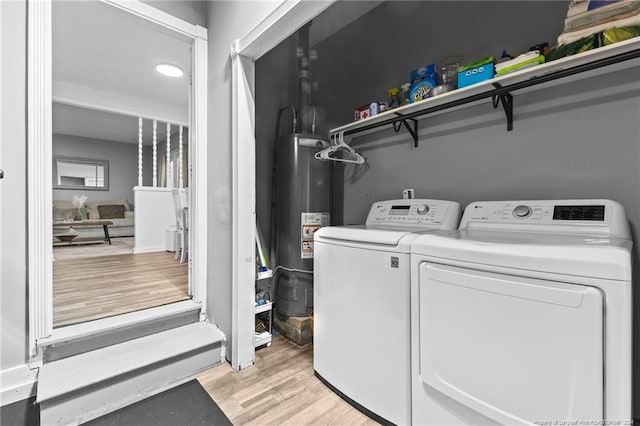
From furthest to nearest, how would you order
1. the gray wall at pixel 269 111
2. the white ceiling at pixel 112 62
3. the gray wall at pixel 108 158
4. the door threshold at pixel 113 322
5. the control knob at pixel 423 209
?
the gray wall at pixel 108 158 → the white ceiling at pixel 112 62 → the gray wall at pixel 269 111 → the control knob at pixel 423 209 → the door threshold at pixel 113 322

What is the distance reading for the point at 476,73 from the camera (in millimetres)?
1400

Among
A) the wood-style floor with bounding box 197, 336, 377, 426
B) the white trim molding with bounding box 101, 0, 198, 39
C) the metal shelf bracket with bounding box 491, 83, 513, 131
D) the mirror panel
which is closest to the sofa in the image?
the mirror panel

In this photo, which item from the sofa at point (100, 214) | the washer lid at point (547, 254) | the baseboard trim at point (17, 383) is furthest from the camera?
the sofa at point (100, 214)

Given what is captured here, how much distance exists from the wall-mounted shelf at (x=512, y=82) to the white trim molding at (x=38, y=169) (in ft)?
5.83

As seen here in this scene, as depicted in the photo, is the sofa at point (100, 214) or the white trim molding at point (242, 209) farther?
the sofa at point (100, 214)

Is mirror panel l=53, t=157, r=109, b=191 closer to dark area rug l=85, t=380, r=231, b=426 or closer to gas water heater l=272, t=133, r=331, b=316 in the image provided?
gas water heater l=272, t=133, r=331, b=316

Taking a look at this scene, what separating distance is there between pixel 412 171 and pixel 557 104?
31.5 inches

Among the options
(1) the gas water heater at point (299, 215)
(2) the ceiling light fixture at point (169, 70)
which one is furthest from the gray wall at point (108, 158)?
(1) the gas water heater at point (299, 215)

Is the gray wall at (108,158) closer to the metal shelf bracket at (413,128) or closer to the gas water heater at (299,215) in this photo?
the gas water heater at (299,215)

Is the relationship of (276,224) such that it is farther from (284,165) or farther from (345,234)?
(345,234)

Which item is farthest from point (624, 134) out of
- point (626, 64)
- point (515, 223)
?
point (515, 223)

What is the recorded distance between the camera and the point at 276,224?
2289mm

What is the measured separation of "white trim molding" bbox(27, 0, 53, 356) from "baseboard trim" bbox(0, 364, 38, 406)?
8 centimetres

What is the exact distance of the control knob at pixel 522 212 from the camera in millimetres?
1282
